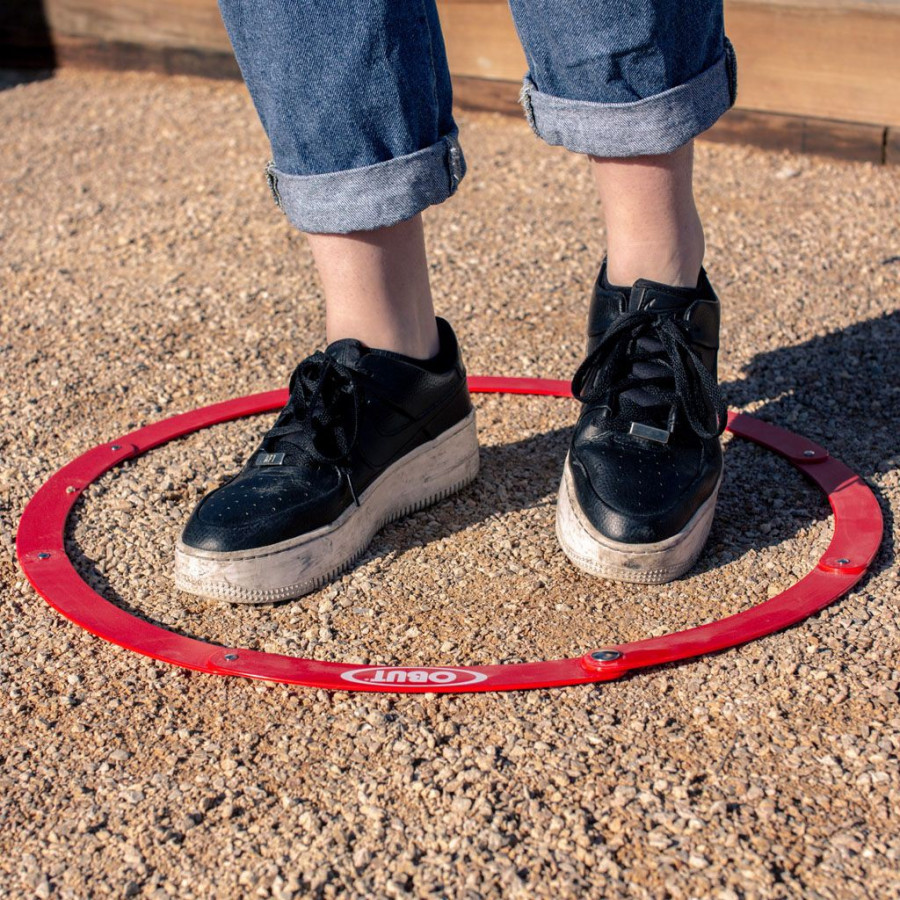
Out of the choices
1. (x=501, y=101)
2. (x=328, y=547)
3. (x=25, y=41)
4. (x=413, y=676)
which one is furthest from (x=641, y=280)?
(x=25, y=41)

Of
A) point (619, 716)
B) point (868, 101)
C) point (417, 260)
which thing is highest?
point (417, 260)

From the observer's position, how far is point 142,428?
2729 mm

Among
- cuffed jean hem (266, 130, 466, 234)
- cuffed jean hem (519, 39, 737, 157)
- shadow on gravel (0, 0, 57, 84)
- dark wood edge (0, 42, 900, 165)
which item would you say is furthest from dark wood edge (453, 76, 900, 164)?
shadow on gravel (0, 0, 57, 84)

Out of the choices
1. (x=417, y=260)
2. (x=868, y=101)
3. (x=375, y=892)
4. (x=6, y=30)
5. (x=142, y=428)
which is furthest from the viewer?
(x=6, y=30)

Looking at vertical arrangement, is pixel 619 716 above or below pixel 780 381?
above

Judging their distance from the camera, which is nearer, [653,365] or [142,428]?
[653,365]

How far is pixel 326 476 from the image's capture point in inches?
82.7

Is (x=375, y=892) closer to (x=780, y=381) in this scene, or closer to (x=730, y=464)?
(x=730, y=464)

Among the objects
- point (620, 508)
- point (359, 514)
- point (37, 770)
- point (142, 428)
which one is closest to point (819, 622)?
point (620, 508)

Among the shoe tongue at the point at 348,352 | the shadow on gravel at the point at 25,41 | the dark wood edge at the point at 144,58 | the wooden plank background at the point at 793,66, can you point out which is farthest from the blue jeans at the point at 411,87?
the shadow on gravel at the point at 25,41

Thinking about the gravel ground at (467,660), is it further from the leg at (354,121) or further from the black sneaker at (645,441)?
the leg at (354,121)

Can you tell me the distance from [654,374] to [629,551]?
33cm

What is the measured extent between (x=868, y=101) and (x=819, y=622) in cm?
281

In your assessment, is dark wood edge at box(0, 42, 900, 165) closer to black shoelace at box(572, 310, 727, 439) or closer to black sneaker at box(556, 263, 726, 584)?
black sneaker at box(556, 263, 726, 584)
